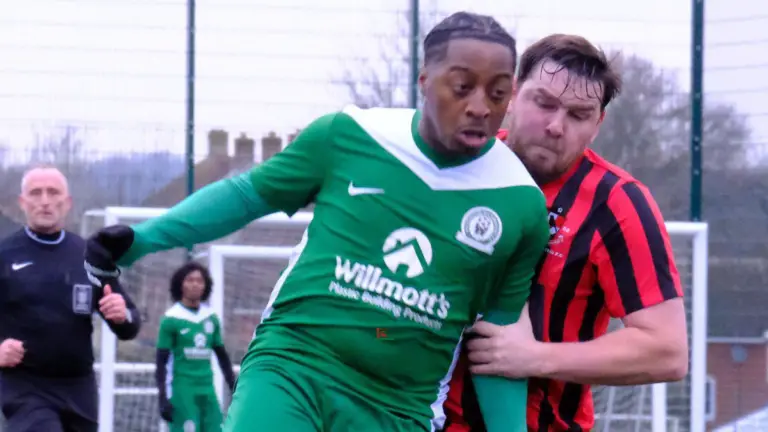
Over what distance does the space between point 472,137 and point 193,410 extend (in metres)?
5.84

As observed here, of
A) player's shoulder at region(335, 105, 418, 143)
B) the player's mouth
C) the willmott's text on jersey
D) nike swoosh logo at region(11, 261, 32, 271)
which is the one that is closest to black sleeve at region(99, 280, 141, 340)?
nike swoosh logo at region(11, 261, 32, 271)

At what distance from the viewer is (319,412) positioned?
8.47 feet

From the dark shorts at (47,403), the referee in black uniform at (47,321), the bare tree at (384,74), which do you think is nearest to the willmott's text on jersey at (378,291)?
the referee in black uniform at (47,321)

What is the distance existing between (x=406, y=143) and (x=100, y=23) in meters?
5.41

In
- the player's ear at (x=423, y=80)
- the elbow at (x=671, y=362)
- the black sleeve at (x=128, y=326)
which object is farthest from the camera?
the black sleeve at (x=128, y=326)

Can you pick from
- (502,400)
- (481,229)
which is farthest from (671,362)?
(481,229)

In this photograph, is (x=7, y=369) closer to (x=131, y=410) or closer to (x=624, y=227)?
(x=131, y=410)

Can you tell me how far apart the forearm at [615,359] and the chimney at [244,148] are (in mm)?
4931

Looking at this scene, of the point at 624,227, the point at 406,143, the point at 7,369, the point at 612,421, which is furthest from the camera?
the point at 612,421

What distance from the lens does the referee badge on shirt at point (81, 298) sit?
20.2 feet

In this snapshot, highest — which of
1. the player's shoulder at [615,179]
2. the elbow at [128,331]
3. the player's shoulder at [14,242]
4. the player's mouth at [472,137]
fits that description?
the player's mouth at [472,137]

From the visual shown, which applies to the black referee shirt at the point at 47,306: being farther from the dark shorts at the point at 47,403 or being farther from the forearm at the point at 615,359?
the forearm at the point at 615,359

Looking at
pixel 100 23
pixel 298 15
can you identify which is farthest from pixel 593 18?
pixel 100 23

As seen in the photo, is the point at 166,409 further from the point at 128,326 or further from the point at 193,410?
the point at 128,326
